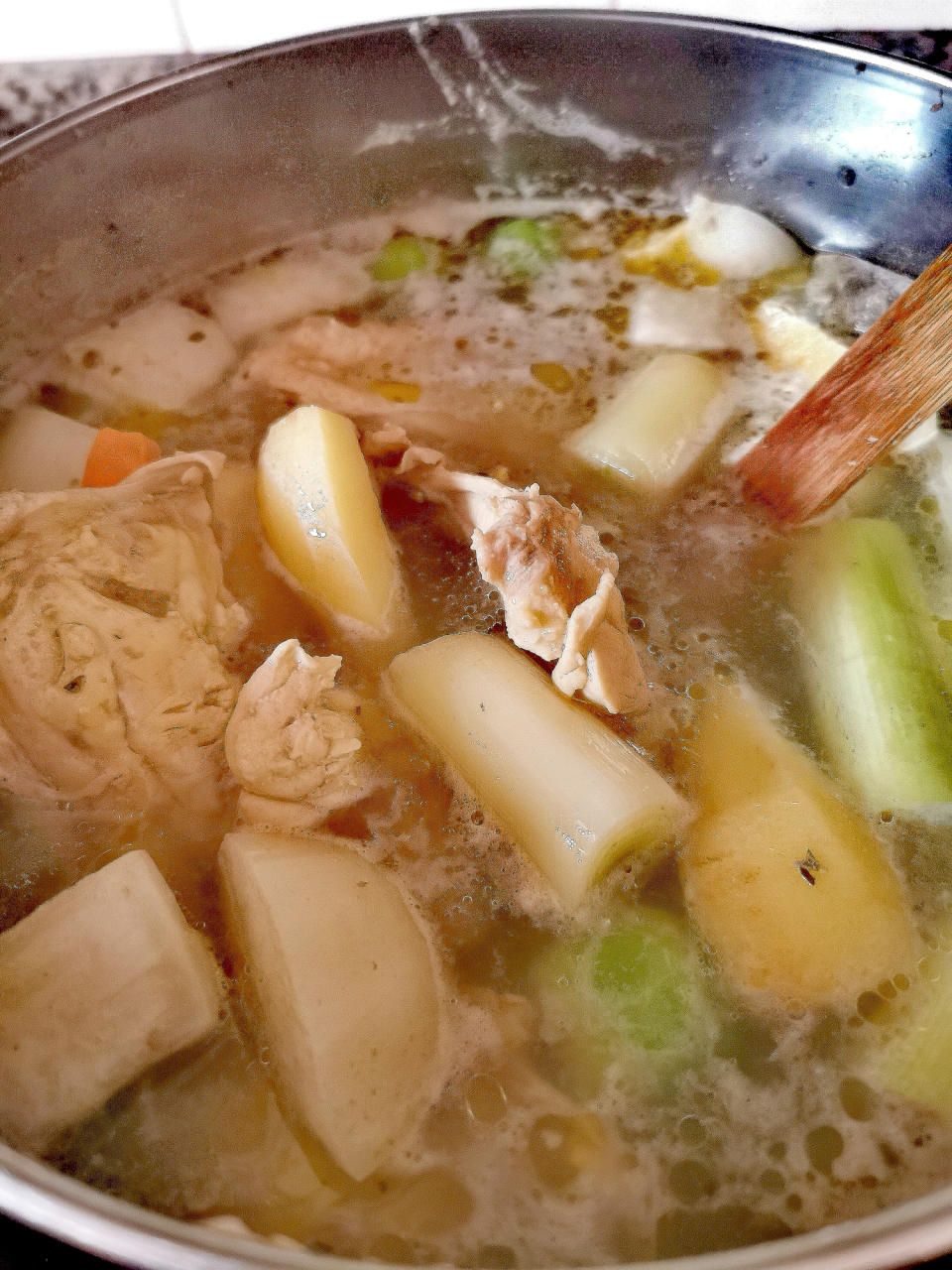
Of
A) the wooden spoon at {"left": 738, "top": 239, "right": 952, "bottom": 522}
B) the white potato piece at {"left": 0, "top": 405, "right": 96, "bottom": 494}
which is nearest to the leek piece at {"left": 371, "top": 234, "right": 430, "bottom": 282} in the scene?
the white potato piece at {"left": 0, "top": 405, "right": 96, "bottom": 494}

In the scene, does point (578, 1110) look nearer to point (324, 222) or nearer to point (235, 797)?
point (235, 797)

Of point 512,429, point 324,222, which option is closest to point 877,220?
point 512,429

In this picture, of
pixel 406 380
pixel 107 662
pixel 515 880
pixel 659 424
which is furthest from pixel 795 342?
pixel 107 662

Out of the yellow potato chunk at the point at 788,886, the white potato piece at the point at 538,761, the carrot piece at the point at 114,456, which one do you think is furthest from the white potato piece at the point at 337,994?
the carrot piece at the point at 114,456

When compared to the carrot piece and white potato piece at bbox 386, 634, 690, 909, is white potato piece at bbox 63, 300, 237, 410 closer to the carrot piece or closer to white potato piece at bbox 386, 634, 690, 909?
the carrot piece

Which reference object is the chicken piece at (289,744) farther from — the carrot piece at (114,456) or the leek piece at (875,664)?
the leek piece at (875,664)

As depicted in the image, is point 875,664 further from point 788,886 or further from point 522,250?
point 522,250
